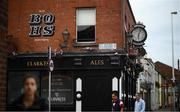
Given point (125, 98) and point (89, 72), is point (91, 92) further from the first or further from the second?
point (125, 98)

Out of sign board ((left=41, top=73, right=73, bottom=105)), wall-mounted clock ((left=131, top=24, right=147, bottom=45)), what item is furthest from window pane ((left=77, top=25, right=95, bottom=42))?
wall-mounted clock ((left=131, top=24, right=147, bottom=45))

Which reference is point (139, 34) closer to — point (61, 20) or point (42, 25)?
point (61, 20)

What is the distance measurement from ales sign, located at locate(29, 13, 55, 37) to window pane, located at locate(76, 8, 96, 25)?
4.88 ft

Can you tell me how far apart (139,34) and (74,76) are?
15.7 feet

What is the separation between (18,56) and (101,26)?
191 inches

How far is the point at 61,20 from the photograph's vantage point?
25469 millimetres

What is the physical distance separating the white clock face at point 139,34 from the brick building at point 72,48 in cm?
103

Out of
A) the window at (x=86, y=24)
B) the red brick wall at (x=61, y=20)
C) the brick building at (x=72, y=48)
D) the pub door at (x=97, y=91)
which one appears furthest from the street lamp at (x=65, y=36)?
the pub door at (x=97, y=91)

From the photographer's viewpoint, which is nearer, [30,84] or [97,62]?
[97,62]

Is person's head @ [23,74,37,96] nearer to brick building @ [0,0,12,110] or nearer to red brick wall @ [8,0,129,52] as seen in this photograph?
red brick wall @ [8,0,129,52]

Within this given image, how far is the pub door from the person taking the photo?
24.5m

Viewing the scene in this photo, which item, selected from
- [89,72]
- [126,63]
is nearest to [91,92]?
[89,72]

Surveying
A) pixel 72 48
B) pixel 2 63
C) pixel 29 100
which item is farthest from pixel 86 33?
pixel 2 63

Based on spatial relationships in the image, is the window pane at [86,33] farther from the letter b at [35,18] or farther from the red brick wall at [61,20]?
the letter b at [35,18]
